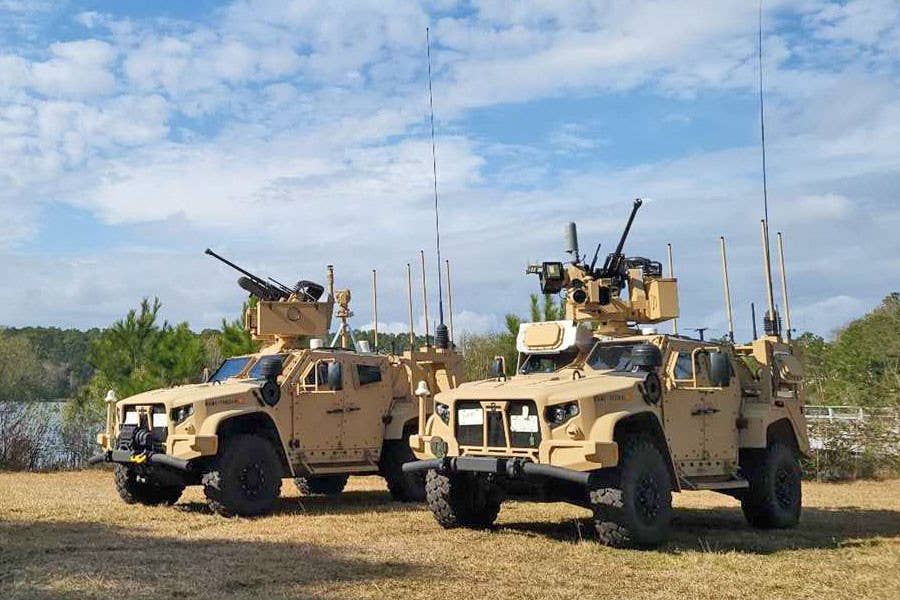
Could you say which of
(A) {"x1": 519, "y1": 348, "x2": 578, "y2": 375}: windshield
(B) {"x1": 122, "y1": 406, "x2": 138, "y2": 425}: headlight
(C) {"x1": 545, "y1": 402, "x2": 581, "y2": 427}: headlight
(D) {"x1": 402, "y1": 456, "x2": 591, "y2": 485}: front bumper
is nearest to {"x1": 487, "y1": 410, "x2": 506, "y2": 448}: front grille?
(D) {"x1": 402, "y1": 456, "x2": 591, "y2": 485}: front bumper

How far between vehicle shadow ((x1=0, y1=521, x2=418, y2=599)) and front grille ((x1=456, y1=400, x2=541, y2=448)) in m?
1.72

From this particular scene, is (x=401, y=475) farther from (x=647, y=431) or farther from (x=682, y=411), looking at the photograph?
(x=647, y=431)

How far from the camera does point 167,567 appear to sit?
26.8 ft

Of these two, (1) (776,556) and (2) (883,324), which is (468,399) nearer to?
(1) (776,556)

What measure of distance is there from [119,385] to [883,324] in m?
17.8

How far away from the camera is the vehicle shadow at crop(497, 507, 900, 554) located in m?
9.95

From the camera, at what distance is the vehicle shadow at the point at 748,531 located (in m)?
9.95

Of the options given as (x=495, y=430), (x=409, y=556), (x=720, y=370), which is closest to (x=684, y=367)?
(x=720, y=370)

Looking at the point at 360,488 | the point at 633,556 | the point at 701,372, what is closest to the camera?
the point at 633,556

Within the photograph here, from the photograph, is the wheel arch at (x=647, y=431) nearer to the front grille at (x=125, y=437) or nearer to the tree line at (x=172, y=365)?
the front grille at (x=125, y=437)

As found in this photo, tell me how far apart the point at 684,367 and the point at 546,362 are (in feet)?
4.81

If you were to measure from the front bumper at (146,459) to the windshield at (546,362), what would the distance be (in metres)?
3.95

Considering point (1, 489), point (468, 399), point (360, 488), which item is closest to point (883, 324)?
point (360, 488)

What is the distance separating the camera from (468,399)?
10023mm
